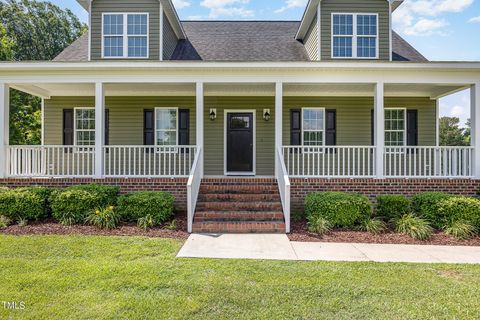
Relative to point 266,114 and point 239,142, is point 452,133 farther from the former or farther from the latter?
point 239,142

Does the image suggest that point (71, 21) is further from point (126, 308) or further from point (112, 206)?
point (126, 308)

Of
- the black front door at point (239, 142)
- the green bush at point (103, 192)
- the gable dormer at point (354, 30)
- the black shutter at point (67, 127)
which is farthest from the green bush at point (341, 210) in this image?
the black shutter at point (67, 127)

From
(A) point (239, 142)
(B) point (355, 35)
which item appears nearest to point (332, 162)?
(A) point (239, 142)

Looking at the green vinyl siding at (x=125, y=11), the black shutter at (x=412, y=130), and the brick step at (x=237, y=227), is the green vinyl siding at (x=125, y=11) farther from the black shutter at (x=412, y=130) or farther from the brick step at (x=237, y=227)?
the black shutter at (x=412, y=130)

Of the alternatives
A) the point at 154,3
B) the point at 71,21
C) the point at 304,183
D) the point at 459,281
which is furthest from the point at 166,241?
the point at 71,21

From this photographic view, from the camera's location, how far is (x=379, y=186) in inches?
319

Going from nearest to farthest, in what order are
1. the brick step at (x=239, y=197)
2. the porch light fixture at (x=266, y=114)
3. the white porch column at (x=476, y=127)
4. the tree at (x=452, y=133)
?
the brick step at (x=239, y=197) → the white porch column at (x=476, y=127) → the porch light fixture at (x=266, y=114) → the tree at (x=452, y=133)

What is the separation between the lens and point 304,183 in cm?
810

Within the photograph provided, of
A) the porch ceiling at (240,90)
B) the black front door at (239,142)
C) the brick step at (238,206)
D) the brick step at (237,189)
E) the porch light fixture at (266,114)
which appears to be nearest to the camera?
the brick step at (238,206)

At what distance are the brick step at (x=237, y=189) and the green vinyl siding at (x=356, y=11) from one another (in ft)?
15.3

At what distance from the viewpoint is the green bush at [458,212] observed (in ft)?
21.9

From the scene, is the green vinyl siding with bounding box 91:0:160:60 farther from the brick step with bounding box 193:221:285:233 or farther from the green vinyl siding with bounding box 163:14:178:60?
the brick step with bounding box 193:221:285:233

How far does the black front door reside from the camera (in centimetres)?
1091

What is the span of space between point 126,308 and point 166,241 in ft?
8.34
